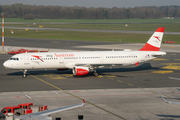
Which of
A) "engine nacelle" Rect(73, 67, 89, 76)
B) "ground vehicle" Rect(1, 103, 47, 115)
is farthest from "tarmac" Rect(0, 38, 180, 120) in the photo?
"ground vehicle" Rect(1, 103, 47, 115)

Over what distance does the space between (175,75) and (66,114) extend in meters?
27.6

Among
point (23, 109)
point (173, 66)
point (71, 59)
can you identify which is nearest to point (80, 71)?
point (71, 59)

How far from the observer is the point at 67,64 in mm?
47281

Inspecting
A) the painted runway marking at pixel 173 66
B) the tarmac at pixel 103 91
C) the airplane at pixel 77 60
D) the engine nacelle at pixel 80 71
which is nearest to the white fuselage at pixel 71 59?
the airplane at pixel 77 60

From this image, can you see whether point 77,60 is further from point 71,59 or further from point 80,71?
point 80,71

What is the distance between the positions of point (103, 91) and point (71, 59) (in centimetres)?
1217

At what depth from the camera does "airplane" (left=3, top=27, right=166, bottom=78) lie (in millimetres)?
45625

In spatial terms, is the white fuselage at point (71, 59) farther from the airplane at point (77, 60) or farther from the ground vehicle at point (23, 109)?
the ground vehicle at point (23, 109)

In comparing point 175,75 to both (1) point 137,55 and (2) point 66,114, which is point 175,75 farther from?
(2) point 66,114

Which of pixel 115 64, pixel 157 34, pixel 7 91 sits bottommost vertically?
pixel 7 91

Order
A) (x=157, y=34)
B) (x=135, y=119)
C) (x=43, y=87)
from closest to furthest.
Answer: (x=135, y=119) → (x=43, y=87) → (x=157, y=34)

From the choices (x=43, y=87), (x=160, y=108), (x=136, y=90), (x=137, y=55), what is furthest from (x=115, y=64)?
(x=160, y=108)

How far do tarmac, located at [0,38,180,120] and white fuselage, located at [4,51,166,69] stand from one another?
7.46 ft

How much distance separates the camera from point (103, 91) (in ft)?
123
